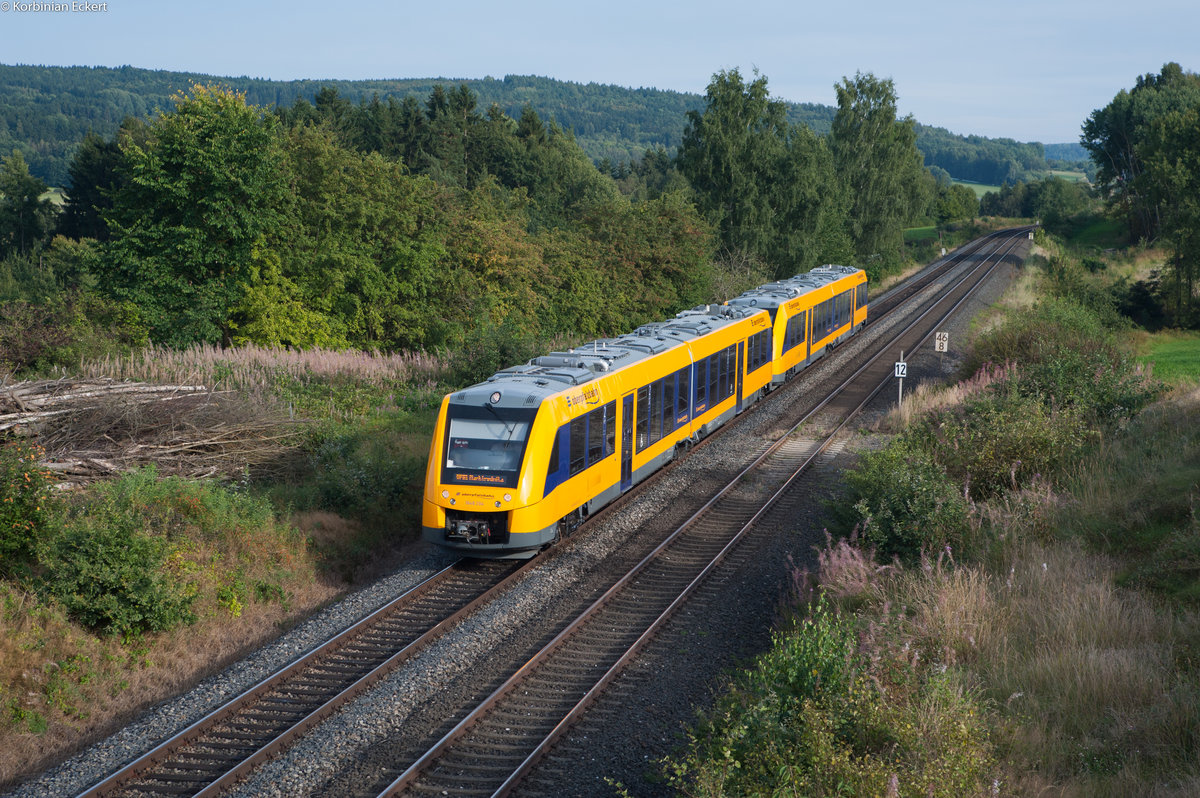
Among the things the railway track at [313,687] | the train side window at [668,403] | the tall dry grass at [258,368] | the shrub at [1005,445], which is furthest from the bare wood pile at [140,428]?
the shrub at [1005,445]

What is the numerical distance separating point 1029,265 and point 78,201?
70115mm

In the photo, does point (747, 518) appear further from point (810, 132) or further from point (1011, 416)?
point (810, 132)

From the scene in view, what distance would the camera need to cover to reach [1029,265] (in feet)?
196

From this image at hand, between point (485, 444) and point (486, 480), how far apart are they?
0.59 m

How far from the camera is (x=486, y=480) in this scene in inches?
518

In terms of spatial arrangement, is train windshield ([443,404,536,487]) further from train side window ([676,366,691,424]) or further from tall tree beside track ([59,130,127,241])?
tall tree beside track ([59,130,127,241])

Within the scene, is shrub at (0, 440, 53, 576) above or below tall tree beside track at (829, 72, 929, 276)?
below

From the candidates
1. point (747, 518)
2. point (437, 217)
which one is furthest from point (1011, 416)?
point (437, 217)

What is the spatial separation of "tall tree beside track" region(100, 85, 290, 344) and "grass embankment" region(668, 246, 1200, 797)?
71.6 feet

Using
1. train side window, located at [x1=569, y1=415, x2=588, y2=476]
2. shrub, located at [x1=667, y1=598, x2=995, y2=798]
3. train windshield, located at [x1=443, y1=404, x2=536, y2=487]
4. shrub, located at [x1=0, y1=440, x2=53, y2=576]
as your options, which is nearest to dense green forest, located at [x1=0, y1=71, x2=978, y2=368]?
shrub, located at [x1=0, y1=440, x2=53, y2=576]

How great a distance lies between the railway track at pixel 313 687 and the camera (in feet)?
27.7

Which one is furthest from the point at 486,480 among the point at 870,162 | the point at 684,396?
the point at 870,162

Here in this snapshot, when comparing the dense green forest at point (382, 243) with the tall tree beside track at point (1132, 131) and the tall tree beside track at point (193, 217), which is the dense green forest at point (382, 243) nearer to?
the tall tree beside track at point (193, 217)

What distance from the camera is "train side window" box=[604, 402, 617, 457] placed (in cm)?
1559
